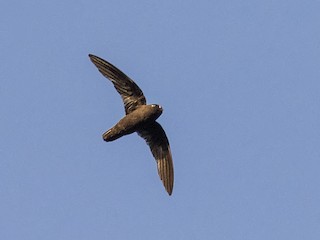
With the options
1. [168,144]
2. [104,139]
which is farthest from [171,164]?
[104,139]

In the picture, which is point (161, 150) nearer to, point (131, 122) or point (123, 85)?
point (131, 122)

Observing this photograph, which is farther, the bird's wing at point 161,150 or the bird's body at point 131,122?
the bird's wing at point 161,150

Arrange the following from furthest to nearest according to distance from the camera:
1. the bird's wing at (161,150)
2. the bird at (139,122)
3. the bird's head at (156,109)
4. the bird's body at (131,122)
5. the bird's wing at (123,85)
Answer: the bird's wing at (161,150) < the bird's wing at (123,85) < the bird at (139,122) < the bird's body at (131,122) < the bird's head at (156,109)

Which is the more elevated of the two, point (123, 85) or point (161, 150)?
point (123, 85)

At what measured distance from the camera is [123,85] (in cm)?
4112

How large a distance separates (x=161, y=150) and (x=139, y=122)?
248 centimetres

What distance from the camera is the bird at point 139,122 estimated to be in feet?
132

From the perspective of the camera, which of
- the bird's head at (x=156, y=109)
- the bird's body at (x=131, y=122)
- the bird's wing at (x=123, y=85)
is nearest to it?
the bird's head at (x=156, y=109)

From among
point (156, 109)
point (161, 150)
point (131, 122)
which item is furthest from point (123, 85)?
point (161, 150)

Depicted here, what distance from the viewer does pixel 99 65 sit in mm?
41156

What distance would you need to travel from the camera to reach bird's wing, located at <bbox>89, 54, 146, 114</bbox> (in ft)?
134

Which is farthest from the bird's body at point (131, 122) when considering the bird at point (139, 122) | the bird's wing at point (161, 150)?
the bird's wing at point (161, 150)

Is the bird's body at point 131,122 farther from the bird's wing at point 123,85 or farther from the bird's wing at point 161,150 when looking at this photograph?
the bird's wing at point 161,150

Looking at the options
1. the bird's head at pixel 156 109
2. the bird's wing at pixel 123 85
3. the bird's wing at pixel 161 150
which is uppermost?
the bird's wing at pixel 123 85
